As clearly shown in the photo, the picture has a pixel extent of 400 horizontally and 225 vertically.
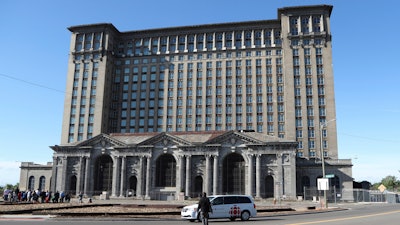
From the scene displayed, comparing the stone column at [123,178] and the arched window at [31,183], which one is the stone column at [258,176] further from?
the arched window at [31,183]

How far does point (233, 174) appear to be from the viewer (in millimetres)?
76750

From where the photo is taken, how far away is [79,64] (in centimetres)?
12206

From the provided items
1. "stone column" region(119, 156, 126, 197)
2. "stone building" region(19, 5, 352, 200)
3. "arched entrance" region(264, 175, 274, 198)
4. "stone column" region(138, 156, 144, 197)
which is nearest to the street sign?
"arched entrance" region(264, 175, 274, 198)

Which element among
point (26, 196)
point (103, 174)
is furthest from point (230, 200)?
point (103, 174)

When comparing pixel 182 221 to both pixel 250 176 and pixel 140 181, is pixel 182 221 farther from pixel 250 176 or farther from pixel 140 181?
pixel 140 181

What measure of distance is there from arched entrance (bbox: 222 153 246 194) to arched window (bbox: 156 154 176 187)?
10.7 meters

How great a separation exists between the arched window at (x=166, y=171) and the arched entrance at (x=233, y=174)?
1069 cm

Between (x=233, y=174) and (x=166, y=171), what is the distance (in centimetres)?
1409

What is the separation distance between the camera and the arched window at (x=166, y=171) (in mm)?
78875

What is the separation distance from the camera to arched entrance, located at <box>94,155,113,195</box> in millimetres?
81562

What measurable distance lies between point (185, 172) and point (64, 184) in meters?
27.0

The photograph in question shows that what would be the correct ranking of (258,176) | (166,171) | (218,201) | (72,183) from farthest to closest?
1. (72,183)
2. (166,171)
3. (258,176)
4. (218,201)

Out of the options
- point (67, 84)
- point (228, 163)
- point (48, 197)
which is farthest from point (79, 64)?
point (48, 197)

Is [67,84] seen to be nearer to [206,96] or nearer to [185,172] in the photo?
[206,96]
